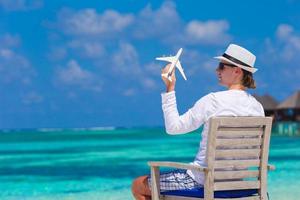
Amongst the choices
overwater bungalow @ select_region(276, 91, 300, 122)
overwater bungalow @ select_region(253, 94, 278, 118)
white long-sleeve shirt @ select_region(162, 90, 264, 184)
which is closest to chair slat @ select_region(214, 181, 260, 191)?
Result: white long-sleeve shirt @ select_region(162, 90, 264, 184)

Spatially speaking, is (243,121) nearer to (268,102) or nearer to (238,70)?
(238,70)

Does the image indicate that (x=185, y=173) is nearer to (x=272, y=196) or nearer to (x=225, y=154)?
(x=225, y=154)

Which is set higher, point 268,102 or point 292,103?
point 268,102

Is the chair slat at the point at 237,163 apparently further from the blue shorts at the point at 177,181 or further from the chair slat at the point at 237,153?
the blue shorts at the point at 177,181

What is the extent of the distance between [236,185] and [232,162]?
0.14 metres

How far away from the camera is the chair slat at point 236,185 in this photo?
12.8 ft

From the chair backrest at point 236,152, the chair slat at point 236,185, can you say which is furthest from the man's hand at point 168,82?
the chair slat at point 236,185

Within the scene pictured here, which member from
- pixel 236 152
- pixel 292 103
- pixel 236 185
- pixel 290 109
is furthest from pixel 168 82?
pixel 290 109

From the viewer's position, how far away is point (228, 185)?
13.0 ft

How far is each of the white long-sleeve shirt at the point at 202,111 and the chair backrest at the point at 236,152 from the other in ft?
0.28

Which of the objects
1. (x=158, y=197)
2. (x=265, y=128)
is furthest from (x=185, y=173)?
(x=265, y=128)

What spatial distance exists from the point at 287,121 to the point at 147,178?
3977 centimetres

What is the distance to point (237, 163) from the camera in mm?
3977

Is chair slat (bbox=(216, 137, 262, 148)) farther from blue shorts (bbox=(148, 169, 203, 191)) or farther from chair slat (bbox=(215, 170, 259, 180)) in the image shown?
blue shorts (bbox=(148, 169, 203, 191))
